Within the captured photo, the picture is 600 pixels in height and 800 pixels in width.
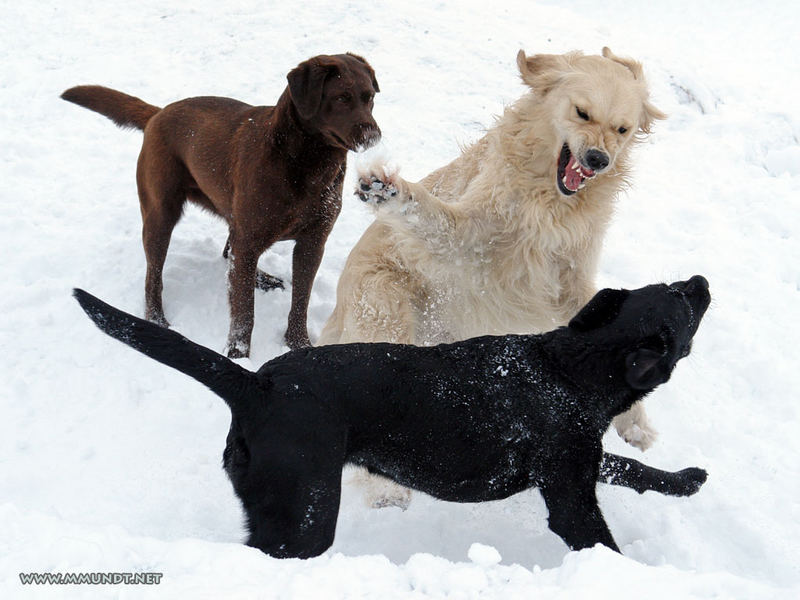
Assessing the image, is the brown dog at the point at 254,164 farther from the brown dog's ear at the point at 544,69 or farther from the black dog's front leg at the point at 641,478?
the black dog's front leg at the point at 641,478

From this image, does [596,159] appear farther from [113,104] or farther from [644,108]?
[113,104]

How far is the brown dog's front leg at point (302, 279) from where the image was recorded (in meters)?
5.03

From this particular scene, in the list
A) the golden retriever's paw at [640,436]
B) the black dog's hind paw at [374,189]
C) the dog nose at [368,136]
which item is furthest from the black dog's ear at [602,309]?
the dog nose at [368,136]

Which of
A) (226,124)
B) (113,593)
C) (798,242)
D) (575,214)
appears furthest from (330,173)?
(798,242)

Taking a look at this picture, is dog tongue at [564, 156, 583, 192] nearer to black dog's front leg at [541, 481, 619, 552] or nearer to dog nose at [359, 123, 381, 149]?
dog nose at [359, 123, 381, 149]

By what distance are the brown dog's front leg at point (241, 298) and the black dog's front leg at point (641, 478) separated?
2.57 m

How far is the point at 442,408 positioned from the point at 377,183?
129 centimetres

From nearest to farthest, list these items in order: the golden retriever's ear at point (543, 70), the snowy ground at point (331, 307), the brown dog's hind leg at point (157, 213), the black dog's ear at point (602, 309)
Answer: the snowy ground at point (331, 307) → the black dog's ear at point (602, 309) → the golden retriever's ear at point (543, 70) → the brown dog's hind leg at point (157, 213)

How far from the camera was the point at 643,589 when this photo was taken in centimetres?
222

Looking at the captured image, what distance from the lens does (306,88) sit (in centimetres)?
443

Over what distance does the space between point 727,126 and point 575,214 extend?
5.33m

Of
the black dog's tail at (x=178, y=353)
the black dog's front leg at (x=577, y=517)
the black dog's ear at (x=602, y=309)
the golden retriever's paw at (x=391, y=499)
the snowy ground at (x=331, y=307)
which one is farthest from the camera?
the golden retriever's paw at (x=391, y=499)

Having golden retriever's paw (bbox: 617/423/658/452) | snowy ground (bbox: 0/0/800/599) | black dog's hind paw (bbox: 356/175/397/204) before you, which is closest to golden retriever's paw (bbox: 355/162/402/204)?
black dog's hind paw (bbox: 356/175/397/204)

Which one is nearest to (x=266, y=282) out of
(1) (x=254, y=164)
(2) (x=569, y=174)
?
(1) (x=254, y=164)
